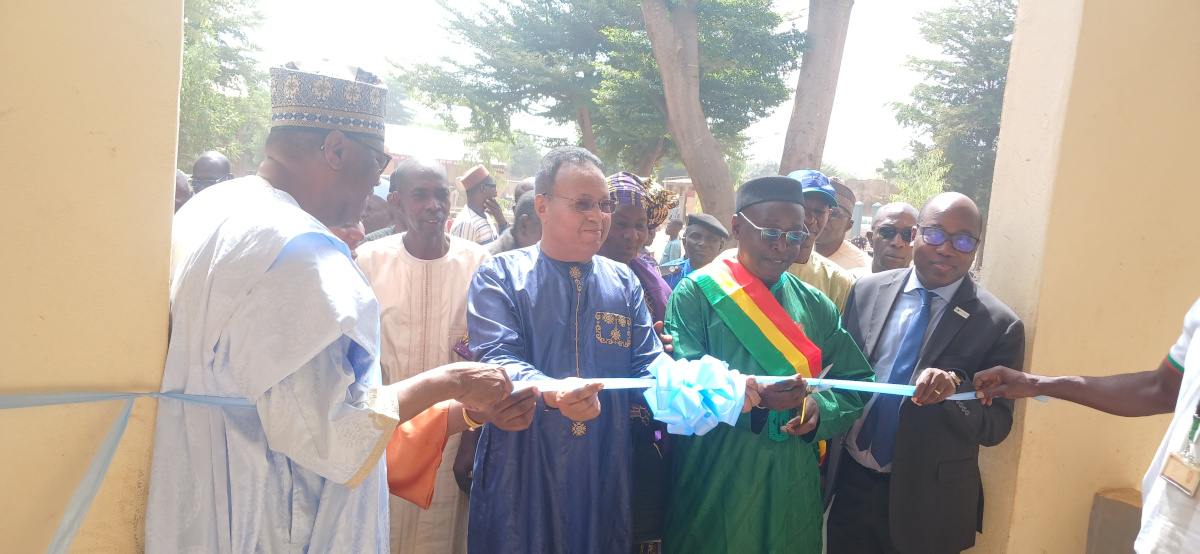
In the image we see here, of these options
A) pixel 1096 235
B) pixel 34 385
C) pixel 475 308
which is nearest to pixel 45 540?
pixel 34 385

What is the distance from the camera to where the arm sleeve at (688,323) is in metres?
3.35

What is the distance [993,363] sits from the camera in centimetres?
336

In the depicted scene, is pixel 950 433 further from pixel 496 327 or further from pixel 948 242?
pixel 496 327

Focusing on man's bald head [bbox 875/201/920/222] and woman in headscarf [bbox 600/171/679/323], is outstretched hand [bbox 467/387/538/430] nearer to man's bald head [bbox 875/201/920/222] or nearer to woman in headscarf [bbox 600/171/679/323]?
woman in headscarf [bbox 600/171/679/323]

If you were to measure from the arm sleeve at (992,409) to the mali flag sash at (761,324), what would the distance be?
63 centimetres

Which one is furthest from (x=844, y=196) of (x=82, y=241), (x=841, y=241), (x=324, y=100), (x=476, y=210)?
(x=82, y=241)

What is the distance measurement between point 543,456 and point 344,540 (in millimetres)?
1023

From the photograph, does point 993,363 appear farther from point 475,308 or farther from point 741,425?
point 475,308

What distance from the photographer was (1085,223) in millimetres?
3604

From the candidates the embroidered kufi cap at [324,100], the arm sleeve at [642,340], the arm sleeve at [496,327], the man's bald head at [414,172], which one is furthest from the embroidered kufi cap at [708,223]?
the embroidered kufi cap at [324,100]

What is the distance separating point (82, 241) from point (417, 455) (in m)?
1.38

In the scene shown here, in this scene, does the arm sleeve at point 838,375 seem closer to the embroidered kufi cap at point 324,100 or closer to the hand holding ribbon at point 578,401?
the hand holding ribbon at point 578,401

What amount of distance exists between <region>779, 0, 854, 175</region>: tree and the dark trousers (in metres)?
5.99

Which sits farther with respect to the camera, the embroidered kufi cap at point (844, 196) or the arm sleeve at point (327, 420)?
the embroidered kufi cap at point (844, 196)
